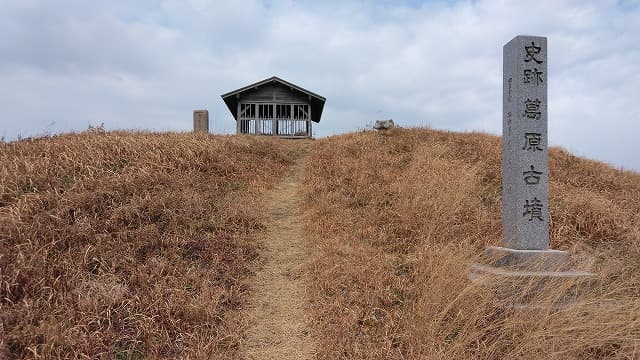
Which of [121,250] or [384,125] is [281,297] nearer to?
[121,250]

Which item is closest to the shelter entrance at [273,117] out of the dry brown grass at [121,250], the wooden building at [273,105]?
the wooden building at [273,105]

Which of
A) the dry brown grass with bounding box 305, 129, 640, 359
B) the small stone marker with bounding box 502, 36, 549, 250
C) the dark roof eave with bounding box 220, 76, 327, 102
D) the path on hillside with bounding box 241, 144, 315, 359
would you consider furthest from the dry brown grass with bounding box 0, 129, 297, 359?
the dark roof eave with bounding box 220, 76, 327, 102

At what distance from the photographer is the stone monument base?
5422mm

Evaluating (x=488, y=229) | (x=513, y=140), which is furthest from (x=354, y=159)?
(x=513, y=140)

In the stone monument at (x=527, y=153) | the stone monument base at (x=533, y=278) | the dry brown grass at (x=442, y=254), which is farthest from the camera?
the stone monument at (x=527, y=153)

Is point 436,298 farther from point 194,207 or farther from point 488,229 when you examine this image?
point 194,207

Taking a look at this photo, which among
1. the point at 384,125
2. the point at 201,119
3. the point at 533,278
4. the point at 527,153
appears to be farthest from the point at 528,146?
the point at 201,119

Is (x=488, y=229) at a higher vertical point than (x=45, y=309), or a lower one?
higher

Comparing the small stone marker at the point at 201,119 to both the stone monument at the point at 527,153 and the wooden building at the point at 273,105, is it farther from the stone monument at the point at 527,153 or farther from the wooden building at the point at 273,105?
the stone monument at the point at 527,153

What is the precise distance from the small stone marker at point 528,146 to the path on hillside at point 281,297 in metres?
3.22

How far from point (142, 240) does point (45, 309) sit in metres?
1.94

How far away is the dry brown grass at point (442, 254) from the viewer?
4.74 m

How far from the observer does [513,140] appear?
6.23 metres

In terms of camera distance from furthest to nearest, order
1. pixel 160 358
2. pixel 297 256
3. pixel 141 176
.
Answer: pixel 141 176 < pixel 297 256 < pixel 160 358
